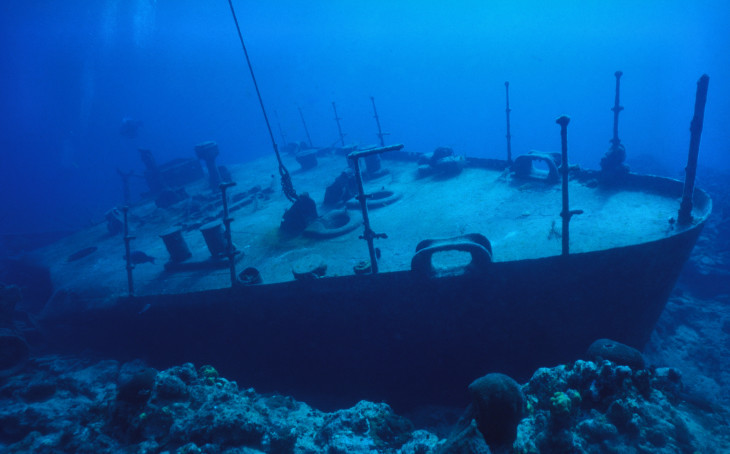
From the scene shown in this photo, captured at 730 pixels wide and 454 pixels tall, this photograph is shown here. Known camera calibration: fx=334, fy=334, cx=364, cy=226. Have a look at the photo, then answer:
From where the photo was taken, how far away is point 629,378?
3.66 metres

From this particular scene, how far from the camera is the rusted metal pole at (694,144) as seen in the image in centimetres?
502

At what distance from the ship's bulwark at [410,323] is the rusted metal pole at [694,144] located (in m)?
0.35

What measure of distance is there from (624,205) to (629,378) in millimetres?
5956

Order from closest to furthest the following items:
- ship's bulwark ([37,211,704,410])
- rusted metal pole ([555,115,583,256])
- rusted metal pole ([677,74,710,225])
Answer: rusted metal pole ([677,74,710,225]), rusted metal pole ([555,115,583,256]), ship's bulwark ([37,211,704,410])

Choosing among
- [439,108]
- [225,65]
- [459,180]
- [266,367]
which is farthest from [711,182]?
[225,65]

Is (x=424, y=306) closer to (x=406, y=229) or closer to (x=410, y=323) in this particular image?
(x=410, y=323)

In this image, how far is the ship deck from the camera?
737cm

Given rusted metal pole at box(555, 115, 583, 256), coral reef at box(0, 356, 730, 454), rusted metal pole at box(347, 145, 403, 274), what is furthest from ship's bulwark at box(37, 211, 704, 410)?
coral reef at box(0, 356, 730, 454)

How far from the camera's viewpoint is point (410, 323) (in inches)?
286

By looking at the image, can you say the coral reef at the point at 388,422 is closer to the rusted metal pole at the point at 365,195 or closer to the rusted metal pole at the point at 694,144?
the rusted metal pole at the point at 365,195

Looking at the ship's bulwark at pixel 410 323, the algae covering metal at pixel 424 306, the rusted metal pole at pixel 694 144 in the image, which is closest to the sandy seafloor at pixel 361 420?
the ship's bulwark at pixel 410 323

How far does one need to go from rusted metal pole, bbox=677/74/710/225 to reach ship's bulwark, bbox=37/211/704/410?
0.35 m

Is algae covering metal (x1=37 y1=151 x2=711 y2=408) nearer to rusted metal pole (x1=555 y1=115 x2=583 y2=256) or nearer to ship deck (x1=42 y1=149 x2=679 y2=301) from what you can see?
ship deck (x1=42 y1=149 x2=679 y2=301)

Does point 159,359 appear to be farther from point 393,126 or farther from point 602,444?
point 393,126
